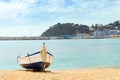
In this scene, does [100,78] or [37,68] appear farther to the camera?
[37,68]

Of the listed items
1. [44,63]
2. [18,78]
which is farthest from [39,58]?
[18,78]

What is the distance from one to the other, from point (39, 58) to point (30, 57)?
0.98m

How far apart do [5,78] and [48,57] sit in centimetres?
649

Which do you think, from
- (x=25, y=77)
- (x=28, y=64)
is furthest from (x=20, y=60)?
(x=25, y=77)

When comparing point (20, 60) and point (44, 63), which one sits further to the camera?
point (20, 60)

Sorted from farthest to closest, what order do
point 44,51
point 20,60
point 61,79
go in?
point 20,60 → point 44,51 → point 61,79

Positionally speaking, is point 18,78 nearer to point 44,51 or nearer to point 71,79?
point 71,79

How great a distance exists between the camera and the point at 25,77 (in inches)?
738

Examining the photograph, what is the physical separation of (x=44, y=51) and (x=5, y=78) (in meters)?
5.64

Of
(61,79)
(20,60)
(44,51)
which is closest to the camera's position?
(61,79)

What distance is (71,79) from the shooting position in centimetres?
1805

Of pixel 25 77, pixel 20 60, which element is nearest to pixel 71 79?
pixel 25 77

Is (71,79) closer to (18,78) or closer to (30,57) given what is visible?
(18,78)

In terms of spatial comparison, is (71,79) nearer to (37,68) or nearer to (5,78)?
(5,78)
